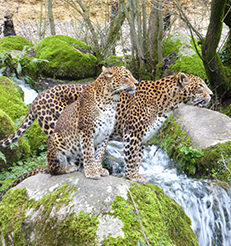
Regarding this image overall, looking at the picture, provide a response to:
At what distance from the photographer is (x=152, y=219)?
170 inches

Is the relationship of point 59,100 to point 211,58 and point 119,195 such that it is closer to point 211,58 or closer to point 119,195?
point 119,195

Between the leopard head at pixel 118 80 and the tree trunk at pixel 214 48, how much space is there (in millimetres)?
4424

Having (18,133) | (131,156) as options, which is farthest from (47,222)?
(131,156)

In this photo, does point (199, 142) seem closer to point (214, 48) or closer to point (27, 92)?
point (214, 48)

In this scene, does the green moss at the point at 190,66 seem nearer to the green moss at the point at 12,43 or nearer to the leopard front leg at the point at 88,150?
the leopard front leg at the point at 88,150

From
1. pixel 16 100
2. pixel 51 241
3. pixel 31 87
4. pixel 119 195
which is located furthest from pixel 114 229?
pixel 31 87

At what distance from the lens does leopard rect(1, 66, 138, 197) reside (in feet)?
16.5

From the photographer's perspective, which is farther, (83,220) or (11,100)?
(11,100)

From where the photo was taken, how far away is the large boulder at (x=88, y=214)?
397 cm

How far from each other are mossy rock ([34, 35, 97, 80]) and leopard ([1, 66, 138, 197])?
296 inches

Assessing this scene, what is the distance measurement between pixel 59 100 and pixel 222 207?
4.18 m

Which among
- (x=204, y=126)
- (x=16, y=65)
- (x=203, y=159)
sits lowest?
(x=203, y=159)

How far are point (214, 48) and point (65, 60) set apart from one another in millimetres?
6220

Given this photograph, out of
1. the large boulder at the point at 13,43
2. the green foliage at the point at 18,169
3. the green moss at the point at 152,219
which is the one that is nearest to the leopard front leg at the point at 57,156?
the green moss at the point at 152,219
